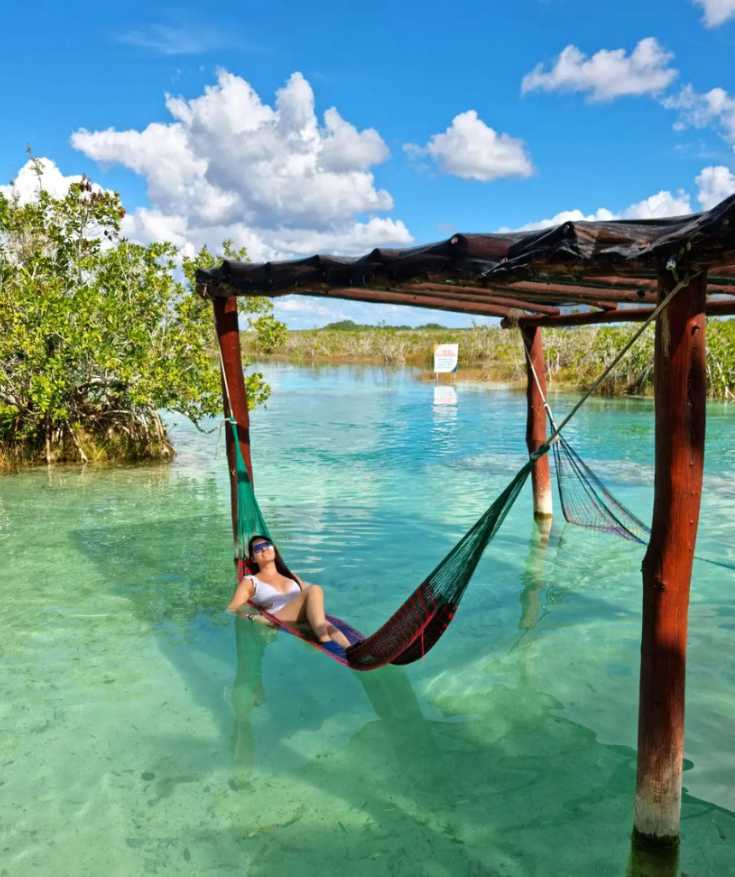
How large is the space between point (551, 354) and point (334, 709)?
17.1 metres

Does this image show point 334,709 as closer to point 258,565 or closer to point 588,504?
point 258,565

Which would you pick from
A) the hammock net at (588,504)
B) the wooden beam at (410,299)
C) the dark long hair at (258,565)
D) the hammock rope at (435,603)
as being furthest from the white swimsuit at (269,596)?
the hammock net at (588,504)

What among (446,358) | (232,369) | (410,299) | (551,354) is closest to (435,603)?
(410,299)

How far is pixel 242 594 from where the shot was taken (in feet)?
13.4

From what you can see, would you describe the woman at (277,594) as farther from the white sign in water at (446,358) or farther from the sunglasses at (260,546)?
the white sign in water at (446,358)

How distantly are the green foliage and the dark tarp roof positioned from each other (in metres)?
5.29

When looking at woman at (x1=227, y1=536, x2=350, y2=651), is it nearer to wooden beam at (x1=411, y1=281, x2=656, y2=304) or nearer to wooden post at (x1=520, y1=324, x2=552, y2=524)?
wooden beam at (x1=411, y1=281, x2=656, y2=304)

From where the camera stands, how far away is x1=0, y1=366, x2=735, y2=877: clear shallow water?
7.98ft

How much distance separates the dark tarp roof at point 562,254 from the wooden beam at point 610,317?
2.19 m

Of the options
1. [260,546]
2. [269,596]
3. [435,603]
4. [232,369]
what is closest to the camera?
[435,603]

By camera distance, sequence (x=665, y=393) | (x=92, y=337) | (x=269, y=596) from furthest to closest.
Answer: (x=92, y=337)
(x=269, y=596)
(x=665, y=393)

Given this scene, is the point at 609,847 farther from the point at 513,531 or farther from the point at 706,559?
the point at 513,531

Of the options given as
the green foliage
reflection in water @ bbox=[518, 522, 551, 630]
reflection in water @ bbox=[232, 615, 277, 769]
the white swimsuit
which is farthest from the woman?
the green foliage

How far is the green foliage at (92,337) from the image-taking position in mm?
7688
